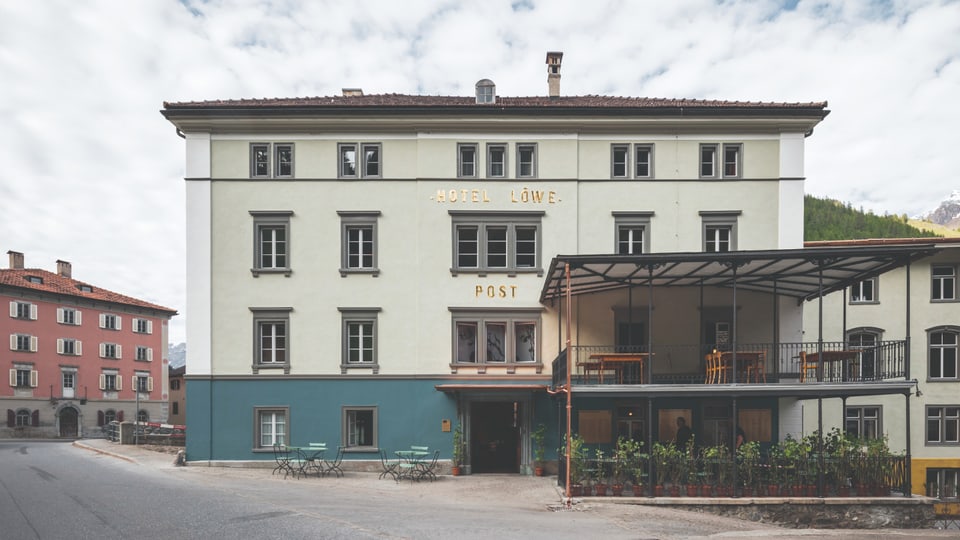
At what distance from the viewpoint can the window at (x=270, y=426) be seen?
2023cm

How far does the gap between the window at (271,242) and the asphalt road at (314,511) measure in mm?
6749

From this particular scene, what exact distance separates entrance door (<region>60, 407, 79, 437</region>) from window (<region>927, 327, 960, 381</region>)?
52999 millimetres

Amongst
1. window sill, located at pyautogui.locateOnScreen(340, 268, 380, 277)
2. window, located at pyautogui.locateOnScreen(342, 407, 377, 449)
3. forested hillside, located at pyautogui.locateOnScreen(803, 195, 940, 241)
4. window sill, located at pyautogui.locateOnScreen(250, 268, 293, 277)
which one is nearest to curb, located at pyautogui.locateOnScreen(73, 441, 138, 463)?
window, located at pyautogui.locateOnScreen(342, 407, 377, 449)

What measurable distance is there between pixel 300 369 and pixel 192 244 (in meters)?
5.69

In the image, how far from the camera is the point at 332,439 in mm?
20141

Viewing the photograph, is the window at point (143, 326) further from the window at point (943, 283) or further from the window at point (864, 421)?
the window at point (943, 283)

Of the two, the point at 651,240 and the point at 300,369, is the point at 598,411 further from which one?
the point at 300,369

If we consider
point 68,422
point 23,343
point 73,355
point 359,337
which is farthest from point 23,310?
point 359,337

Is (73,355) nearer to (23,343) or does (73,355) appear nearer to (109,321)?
(23,343)

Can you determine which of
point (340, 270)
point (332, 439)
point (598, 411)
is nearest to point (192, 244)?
point (340, 270)

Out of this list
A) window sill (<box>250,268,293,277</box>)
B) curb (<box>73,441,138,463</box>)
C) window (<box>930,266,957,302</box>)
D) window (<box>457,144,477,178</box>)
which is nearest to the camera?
window sill (<box>250,268,293,277</box>)

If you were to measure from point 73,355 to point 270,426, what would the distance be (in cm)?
3463

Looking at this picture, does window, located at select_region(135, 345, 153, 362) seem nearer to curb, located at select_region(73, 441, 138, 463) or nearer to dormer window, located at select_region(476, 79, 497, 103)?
curb, located at select_region(73, 441, 138, 463)

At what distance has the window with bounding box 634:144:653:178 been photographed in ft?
68.3
